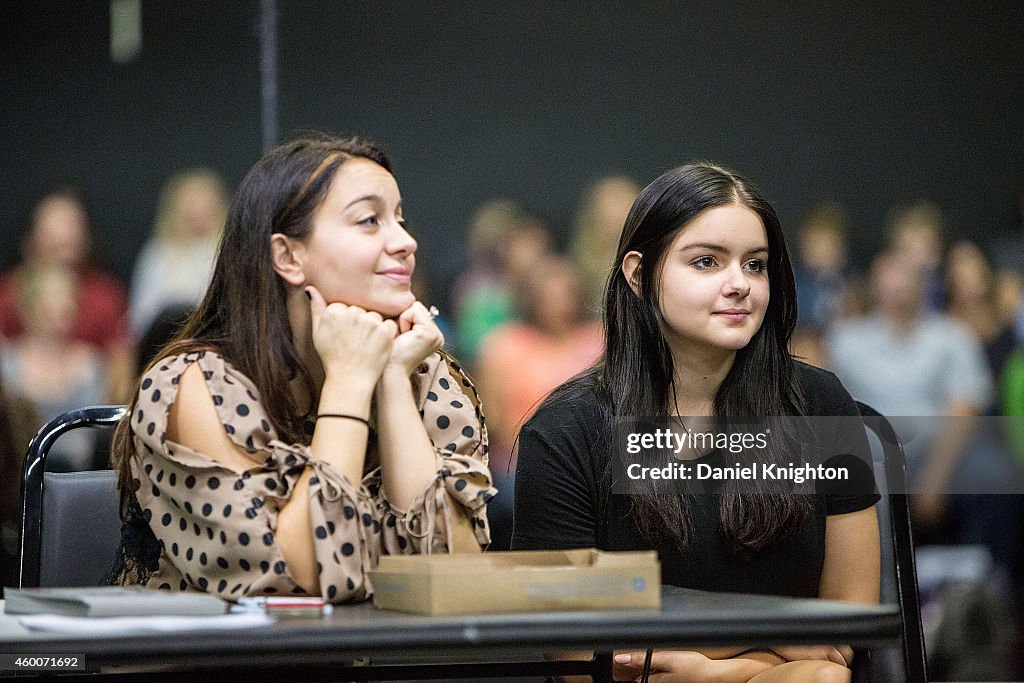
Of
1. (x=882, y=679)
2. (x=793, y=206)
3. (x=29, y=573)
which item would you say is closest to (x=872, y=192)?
(x=793, y=206)

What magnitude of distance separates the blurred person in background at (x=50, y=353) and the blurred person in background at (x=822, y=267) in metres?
2.36

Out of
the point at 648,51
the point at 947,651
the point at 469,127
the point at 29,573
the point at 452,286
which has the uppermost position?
the point at 648,51

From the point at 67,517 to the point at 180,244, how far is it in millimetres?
2319

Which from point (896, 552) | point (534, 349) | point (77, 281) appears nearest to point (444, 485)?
point (896, 552)

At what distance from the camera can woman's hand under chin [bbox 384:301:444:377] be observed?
5.82ft

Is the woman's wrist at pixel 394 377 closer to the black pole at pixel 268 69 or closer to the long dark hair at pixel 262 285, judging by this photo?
the long dark hair at pixel 262 285

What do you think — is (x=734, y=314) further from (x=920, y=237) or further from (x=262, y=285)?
(x=920, y=237)

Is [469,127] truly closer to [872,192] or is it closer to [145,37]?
[145,37]

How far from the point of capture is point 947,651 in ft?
13.1

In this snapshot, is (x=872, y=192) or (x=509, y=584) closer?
(x=509, y=584)

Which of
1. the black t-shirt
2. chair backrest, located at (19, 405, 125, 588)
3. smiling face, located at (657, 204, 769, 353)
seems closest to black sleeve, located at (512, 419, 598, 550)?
the black t-shirt

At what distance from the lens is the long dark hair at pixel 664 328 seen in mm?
2123

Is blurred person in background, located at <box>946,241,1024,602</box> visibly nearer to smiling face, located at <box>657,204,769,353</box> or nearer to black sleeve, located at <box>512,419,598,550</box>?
smiling face, located at <box>657,204,769,353</box>

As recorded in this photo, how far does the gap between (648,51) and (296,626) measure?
11.7ft
